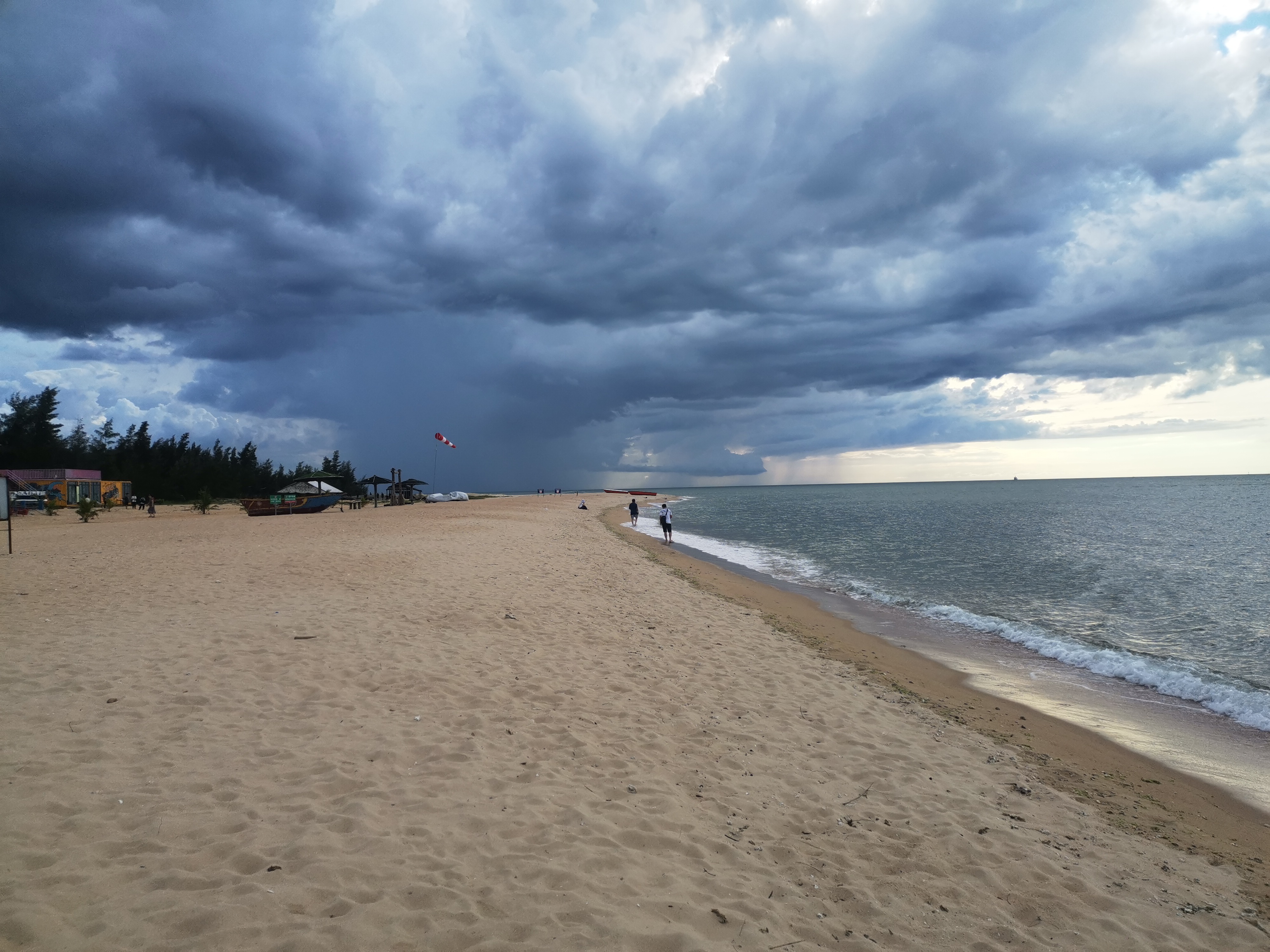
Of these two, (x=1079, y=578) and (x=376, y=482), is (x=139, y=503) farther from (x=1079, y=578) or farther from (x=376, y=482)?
(x=1079, y=578)

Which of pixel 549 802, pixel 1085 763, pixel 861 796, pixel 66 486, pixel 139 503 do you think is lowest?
pixel 1085 763

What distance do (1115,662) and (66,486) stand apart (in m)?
60.1

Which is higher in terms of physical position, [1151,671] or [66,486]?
[66,486]

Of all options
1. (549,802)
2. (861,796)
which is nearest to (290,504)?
(549,802)

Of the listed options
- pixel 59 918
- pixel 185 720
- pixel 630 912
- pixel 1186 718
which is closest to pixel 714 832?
pixel 630 912

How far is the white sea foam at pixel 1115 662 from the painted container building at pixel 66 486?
4735 centimetres

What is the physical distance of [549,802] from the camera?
4676 millimetres

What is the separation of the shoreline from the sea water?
3021 millimetres

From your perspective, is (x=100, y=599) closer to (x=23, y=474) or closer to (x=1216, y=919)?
(x=1216, y=919)

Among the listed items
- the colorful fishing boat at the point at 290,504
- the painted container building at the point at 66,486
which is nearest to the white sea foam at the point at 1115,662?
the colorful fishing boat at the point at 290,504

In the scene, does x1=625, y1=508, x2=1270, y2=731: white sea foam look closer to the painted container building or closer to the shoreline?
the shoreline

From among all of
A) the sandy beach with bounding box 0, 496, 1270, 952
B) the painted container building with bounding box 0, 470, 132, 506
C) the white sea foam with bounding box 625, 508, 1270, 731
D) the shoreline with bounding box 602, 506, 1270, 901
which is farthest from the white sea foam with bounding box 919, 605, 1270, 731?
the painted container building with bounding box 0, 470, 132, 506

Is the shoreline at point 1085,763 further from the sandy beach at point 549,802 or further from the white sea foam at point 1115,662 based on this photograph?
the white sea foam at point 1115,662

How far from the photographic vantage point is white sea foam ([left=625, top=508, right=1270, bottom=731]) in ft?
30.3
